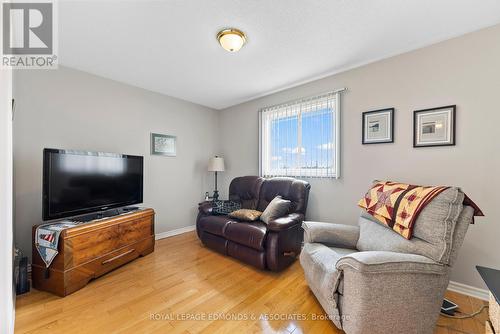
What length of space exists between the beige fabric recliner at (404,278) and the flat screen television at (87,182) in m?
2.53

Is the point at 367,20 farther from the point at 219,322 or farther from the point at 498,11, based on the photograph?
the point at 219,322

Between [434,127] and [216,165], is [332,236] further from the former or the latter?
[216,165]

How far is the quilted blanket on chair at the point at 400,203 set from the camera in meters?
1.48

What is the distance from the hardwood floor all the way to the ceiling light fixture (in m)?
2.38

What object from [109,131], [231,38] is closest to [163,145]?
[109,131]

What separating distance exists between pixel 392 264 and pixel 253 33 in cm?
214

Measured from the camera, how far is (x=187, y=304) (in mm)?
1761

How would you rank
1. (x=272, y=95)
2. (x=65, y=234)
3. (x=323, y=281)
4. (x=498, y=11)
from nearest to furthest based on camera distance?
(x=323, y=281)
(x=498, y=11)
(x=65, y=234)
(x=272, y=95)

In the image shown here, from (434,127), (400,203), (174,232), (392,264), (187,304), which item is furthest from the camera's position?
(174,232)

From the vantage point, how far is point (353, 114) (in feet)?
8.32

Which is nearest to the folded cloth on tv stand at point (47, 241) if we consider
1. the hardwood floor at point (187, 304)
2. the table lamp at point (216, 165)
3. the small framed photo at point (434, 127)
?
the hardwood floor at point (187, 304)

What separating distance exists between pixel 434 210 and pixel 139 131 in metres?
3.59

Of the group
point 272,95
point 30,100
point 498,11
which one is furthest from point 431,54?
point 30,100

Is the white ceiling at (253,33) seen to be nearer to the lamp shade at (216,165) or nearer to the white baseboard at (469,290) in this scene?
the lamp shade at (216,165)
